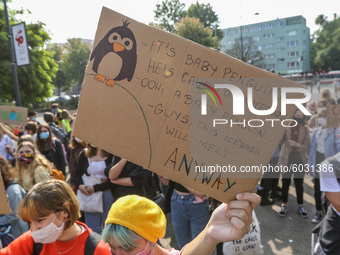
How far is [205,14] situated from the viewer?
4825 centimetres

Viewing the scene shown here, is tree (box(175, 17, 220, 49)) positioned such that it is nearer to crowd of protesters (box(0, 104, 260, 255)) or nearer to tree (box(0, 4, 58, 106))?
tree (box(0, 4, 58, 106))

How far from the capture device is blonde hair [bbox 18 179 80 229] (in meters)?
1.82

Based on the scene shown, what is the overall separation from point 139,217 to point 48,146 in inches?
146

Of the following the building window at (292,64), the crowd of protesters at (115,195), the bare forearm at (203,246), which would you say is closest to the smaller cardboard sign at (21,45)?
the crowd of protesters at (115,195)

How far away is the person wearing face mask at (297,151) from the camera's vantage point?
181 inches

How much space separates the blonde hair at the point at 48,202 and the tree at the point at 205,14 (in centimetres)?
4815

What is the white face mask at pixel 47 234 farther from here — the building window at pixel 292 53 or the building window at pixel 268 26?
the building window at pixel 268 26

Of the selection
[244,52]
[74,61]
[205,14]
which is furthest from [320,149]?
[205,14]

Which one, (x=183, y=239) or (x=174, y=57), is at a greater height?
(x=174, y=57)

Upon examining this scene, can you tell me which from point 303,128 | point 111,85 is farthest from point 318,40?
point 111,85

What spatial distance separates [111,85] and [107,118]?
0.15 meters

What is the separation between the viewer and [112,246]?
5.27 ft

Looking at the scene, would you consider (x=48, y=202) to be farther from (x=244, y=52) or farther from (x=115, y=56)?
(x=244, y=52)

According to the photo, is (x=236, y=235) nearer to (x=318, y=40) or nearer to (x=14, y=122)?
(x=14, y=122)
